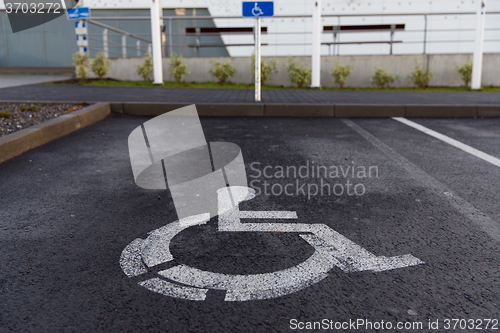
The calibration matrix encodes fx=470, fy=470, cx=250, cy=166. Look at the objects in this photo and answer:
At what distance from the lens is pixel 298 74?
1443 centimetres

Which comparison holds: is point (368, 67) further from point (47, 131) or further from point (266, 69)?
point (47, 131)

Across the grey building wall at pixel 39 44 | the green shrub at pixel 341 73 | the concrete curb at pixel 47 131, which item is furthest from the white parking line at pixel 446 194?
the grey building wall at pixel 39 44

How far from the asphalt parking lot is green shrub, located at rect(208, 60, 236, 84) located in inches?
374

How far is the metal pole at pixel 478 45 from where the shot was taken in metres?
13.4

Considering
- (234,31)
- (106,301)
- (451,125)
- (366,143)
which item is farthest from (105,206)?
(234,31)

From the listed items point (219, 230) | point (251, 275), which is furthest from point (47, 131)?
point (251, 275)

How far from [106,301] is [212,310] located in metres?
0.52

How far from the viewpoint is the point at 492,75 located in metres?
15.6

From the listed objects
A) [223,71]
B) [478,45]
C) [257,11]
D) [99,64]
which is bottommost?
[223,71]

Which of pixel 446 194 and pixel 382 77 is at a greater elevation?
pixel 382 77

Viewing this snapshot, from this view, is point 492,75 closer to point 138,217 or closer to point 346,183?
point 346,183

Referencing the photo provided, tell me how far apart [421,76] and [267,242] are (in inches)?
541

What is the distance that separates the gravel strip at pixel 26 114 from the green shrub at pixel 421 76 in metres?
10.8

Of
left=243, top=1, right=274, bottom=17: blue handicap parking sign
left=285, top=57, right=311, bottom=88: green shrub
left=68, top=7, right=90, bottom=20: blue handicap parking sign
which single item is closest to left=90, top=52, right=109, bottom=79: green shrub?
left=68, top=7, right=90, bottom=20: blue handicap parking sign
